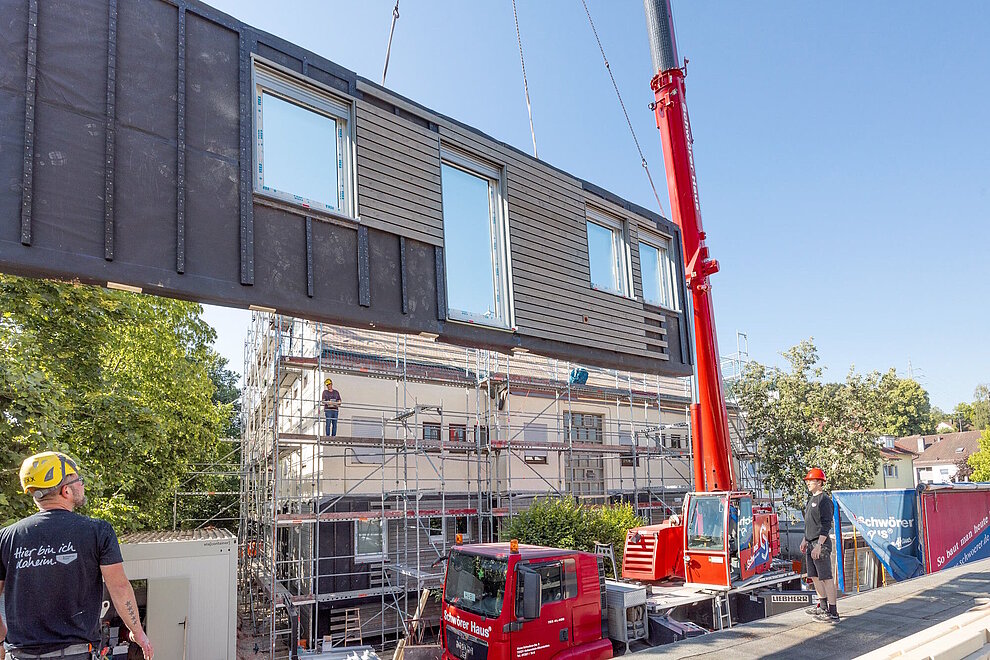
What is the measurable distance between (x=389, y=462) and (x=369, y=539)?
79.1 inches

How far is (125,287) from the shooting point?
5.33 metres

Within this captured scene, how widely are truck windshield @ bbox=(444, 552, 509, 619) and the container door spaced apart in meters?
5.04

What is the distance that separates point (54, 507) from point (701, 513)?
11196 mm

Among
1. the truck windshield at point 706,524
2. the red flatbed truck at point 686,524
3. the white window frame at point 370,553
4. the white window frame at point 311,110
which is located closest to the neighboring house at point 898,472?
the red flatbed truck at point 686,524

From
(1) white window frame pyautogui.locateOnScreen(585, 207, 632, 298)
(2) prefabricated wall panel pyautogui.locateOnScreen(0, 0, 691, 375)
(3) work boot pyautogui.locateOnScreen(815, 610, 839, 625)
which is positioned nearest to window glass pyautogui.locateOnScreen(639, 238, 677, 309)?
(1) white window frame pyautogui.locateOnScreen(585, 207, 632, 298)

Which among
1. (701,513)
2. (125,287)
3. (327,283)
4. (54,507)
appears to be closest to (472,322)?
(327,283)

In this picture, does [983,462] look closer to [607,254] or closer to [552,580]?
[607,254]

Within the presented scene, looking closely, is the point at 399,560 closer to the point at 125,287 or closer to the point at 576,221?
the point at 576,221

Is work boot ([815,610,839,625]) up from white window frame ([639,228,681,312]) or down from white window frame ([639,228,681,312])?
down

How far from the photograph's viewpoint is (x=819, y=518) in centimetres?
816

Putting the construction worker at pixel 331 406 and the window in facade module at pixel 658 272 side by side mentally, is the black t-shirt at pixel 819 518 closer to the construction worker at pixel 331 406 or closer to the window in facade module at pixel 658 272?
the window in facade module at pixel 658 272

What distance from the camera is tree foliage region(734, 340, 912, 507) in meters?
23.4

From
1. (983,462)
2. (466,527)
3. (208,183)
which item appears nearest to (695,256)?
(208,183)

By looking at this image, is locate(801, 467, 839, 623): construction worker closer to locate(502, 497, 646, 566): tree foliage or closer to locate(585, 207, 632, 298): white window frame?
locate(585, 207, 632, 298): white window frame
